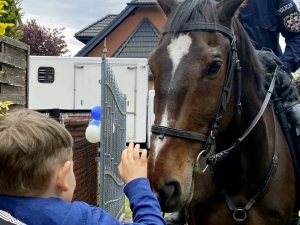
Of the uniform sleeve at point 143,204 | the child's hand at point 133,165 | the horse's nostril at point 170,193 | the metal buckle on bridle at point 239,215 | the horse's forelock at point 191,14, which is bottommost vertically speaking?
the metal buckle on bridle at point 239,215

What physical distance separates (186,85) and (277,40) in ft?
6.21

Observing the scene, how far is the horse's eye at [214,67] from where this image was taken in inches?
112

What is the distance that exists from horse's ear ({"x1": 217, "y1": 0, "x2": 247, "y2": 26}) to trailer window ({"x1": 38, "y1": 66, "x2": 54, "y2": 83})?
11679mm

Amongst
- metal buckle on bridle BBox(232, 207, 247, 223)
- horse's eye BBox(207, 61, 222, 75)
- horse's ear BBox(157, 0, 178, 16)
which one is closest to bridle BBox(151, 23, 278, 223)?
metal buckle on bridle BBox(232, 207, 247, 223)

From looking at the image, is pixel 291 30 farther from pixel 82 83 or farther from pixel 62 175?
pixel 82 83

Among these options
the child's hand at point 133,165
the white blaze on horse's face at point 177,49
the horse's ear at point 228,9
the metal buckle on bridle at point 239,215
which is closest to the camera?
the child's hand at point 133,165

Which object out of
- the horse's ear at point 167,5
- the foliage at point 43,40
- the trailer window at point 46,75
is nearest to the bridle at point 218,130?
the horse's ear at point 167,5

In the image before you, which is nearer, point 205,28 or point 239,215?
point 205,28

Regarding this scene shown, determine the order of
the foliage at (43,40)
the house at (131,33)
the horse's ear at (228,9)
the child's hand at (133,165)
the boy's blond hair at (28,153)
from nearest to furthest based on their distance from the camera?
the boy's blond hair at (28,153) → the child's hand at (133,165) → the horse's ear at (228,9) → the house at (131,33) → the foliage at (43,40)

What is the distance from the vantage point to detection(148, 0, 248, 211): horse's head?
256 cm

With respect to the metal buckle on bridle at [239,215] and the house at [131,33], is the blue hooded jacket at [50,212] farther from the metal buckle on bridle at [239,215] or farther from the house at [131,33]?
the house at [131,33]

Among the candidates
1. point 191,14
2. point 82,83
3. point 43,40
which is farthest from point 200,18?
point 43,40

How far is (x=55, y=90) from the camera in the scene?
14195 millimetres

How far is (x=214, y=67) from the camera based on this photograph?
2865 mm
